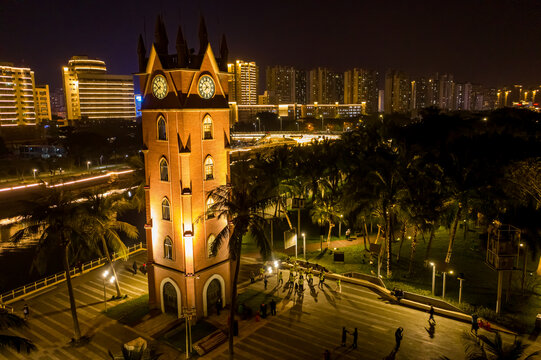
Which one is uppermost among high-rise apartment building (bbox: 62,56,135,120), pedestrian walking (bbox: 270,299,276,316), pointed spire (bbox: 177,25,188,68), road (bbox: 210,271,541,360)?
high-rise apartment building (bbox: 62,56,135,120)

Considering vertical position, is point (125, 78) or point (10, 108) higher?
point (125, 78)

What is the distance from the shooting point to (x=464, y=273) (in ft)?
104

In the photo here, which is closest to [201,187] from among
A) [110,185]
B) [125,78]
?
[110,185]

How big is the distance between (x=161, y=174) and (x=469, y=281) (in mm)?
23727

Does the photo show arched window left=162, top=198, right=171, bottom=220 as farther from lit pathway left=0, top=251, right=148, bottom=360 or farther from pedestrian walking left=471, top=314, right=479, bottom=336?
pedestrian walking left=471, top=314, right=479, bottom=336

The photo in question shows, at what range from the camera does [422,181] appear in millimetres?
30297

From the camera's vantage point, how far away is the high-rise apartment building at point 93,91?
176875 millimetres

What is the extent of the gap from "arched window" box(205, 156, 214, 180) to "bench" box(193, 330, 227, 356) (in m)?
9.22

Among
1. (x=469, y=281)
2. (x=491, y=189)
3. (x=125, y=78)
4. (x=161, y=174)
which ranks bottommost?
(x=469, y=281)

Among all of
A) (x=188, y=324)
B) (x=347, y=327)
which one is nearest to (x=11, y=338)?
(x=188, y=324)

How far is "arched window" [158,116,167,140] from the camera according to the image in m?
→ 24.2

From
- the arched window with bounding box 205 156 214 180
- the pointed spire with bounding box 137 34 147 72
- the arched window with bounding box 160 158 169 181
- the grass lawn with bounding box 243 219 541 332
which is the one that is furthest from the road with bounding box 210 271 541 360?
the pointed spire with bounding box 137 34 147 72

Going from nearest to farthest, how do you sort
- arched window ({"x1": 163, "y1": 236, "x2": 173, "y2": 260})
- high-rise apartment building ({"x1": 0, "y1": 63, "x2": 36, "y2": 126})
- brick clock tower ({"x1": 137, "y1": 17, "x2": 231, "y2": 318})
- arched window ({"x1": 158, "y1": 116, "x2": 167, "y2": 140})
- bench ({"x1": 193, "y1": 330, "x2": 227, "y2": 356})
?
bench ({"x1": 193, "y1": 330, "x2": 227, "y2": 356}) → brick clock tower ({"x1": 137, "y1": 17, "x2": 231, "y2": 318}) → arched window ({"x1": 158, "y1": 116, "x2": 167, "y2": 140}) → arched window ({"x1": 163, "y1": 236, "x2": 173, "y2": 260}) → high-rise apartment building ({"x1": 0, "y1": 63, "x2": 36, "y2": 126})

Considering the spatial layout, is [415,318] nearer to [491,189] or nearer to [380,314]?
[380,314]
